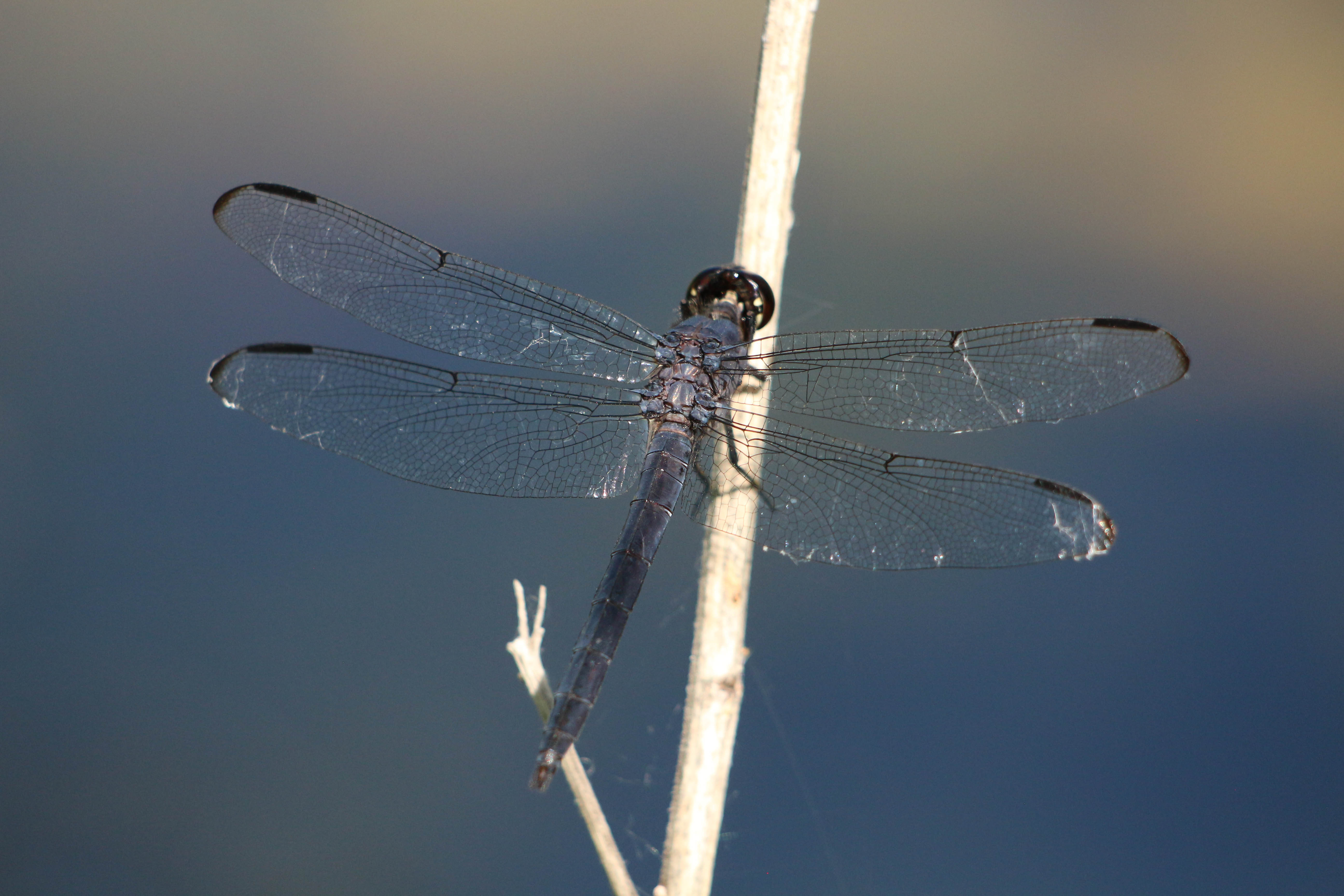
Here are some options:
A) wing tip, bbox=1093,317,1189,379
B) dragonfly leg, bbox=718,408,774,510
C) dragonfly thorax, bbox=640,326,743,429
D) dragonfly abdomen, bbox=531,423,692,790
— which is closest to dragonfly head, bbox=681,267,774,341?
dragonfly thorax, bbox=640,326,743,429

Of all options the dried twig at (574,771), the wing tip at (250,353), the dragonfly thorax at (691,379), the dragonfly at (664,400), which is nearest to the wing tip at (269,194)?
the dragonfly at (664,400)

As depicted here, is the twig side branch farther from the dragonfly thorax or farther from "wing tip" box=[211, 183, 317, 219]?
"wing tip" box=[211, 183, 317, 219]

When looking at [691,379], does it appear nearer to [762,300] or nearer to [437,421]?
[762,300]

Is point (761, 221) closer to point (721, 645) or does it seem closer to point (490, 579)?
point (721, 645)

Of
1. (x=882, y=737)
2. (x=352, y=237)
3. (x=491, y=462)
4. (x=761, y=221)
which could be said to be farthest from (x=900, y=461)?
(x=882, y=737)

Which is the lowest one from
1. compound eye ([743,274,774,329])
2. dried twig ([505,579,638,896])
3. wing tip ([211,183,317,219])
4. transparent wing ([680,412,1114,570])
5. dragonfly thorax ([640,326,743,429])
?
dried twig ([505,579,638,896])

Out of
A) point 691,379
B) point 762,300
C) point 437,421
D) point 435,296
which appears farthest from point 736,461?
point 435,296

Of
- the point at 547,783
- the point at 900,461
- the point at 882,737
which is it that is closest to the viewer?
the point at 547,783
